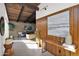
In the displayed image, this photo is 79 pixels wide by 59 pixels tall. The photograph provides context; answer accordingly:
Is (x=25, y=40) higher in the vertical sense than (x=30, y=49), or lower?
higher

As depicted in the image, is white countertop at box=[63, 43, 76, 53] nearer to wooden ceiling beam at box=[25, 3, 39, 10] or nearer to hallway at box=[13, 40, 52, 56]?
hallway at box=[13, 40, 52, 56]

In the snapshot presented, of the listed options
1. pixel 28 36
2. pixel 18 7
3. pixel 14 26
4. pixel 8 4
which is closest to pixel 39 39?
pixel 28 36

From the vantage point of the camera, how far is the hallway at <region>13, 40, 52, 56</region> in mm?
1920

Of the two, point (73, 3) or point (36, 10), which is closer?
point (73, 3)

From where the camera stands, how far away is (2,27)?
6.48 feet

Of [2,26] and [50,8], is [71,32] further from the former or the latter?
[2,26]

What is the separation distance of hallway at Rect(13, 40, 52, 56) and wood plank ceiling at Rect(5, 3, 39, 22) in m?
0.34

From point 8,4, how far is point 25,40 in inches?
23.2

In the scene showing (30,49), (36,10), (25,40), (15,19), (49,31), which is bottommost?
(30,49)

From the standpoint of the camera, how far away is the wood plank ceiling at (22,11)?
6.14 feet

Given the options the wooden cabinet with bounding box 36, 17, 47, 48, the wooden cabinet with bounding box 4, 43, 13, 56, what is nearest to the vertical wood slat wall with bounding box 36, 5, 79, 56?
the wooden cabinet with bounding box 36, 17, 47, 48

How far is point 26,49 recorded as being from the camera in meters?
1.97

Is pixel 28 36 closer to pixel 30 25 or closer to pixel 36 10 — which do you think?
pixel 30 25

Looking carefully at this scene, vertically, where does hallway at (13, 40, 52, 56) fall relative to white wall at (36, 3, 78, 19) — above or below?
below
